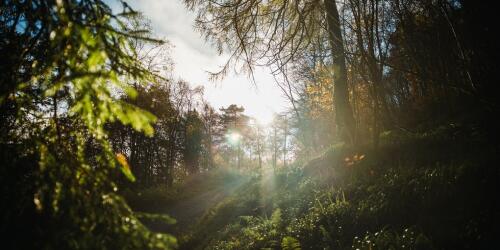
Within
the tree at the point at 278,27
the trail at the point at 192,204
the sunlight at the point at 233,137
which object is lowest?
the trail at the point at 192,204

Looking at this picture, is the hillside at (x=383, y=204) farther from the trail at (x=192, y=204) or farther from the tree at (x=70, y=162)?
the tree at (x=70, y=162)

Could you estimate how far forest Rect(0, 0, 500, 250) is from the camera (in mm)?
1386

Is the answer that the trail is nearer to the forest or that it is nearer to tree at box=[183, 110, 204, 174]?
the forest

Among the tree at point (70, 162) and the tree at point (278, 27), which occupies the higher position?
the tree at point (278, 27)

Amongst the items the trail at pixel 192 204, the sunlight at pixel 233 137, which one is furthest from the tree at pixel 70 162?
the sunlight at pixel 233 137

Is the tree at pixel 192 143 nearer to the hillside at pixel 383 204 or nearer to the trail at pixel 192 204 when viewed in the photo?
the trail at pixel 192 204

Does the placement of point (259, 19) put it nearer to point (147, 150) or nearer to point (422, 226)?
point (422, 226)

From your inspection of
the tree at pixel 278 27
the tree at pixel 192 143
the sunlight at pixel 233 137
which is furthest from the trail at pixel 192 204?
the sunlight at pixel 233 137

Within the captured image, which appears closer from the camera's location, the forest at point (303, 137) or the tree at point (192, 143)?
the forest at point (303, 137)

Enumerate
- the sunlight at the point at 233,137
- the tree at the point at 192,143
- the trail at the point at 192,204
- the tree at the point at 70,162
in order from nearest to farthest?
the tree at the point at 70,162, the trail at the point at 192,204, the tree at the point at 192,143, the sunlight at the point at 233,137

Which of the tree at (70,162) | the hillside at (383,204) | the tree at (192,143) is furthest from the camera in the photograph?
the tree at (192,143)

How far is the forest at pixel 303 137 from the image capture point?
1386mm

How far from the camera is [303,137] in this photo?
7.36 metres

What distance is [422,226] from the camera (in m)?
4.44
